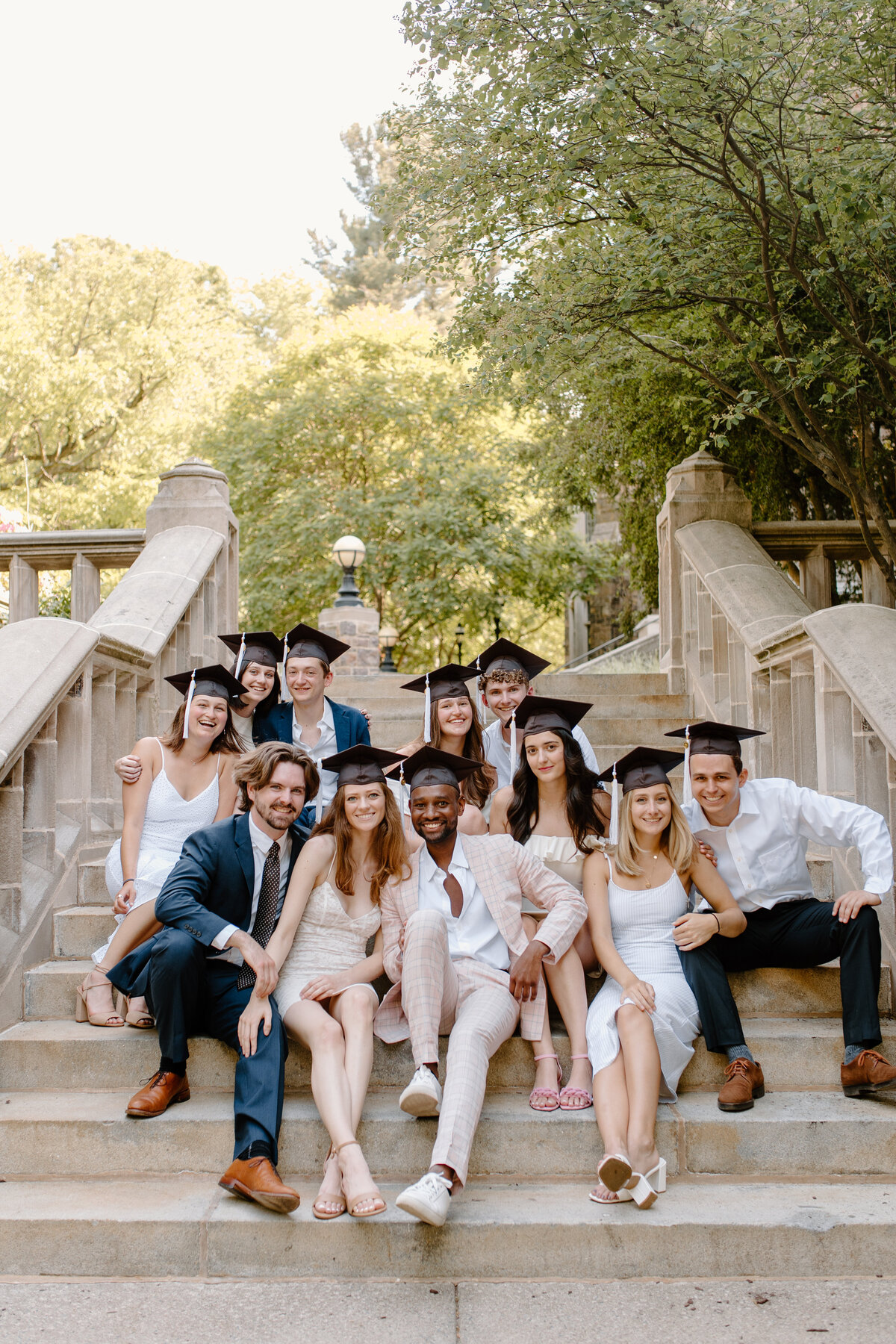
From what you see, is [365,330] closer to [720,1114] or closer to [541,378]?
[541,378]

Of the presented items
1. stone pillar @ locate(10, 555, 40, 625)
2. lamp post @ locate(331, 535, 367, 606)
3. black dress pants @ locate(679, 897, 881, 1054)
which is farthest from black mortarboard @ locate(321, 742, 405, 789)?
lamp post @ locate(331, 535, 367, 606)

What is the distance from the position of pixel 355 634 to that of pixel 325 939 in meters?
13.4

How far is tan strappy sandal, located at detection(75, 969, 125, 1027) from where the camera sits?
4016 millimetres

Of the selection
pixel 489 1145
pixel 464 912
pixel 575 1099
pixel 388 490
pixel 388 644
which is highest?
pixel 388 490

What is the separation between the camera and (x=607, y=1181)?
3.21m

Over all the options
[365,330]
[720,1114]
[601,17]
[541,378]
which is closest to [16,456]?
[365,330]

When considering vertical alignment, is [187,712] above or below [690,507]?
below

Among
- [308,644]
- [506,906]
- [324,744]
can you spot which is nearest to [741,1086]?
[506,906]

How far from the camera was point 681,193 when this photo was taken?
18.0 feet

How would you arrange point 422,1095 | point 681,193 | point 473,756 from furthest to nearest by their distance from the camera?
point 681,193 < point 473,756 < point 422,1095

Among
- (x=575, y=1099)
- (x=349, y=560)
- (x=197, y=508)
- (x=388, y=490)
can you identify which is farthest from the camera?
(x=388, y=490)

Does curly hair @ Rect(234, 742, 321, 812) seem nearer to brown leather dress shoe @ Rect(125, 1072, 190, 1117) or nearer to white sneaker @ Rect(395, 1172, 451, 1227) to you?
brown leather dress shoe @ Rect(125, 1072, 190, 1117)

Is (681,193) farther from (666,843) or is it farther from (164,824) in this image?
(164,824)

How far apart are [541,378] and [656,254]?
121cm
